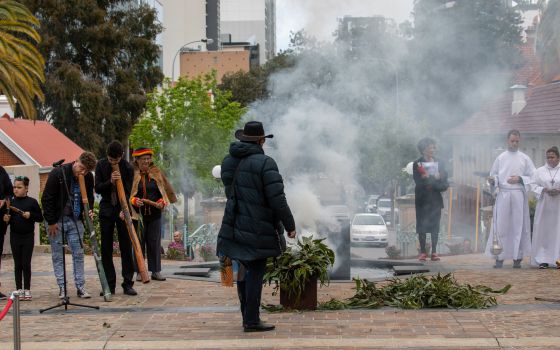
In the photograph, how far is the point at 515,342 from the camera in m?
7.80

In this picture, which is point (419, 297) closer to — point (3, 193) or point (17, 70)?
point (3, 193)

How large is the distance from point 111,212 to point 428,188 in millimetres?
4931

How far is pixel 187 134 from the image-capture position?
3712cm

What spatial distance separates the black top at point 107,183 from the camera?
1082 centimetres

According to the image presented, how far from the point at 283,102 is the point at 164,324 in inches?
560

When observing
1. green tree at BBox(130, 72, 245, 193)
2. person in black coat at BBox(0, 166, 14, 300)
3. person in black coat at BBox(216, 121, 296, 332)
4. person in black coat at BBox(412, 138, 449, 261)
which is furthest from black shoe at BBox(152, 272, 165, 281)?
green tree at BBox(130, 72, 245, 193)

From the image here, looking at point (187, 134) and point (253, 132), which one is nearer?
point (253, 132)

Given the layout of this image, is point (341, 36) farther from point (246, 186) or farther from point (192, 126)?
point (192, 126)

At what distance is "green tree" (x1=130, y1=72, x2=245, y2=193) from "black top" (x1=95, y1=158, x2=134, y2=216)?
25.2 metres

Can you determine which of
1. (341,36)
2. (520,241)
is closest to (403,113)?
(341,36)

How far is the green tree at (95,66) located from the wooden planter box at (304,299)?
35.2 meters

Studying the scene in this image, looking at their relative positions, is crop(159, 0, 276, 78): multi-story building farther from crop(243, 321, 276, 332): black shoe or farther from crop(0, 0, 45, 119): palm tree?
crop(243, 321, 276, 332): black shoe

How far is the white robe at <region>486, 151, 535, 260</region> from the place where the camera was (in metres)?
13.0

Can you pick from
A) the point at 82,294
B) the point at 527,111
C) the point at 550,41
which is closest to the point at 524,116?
the point at 527,111
